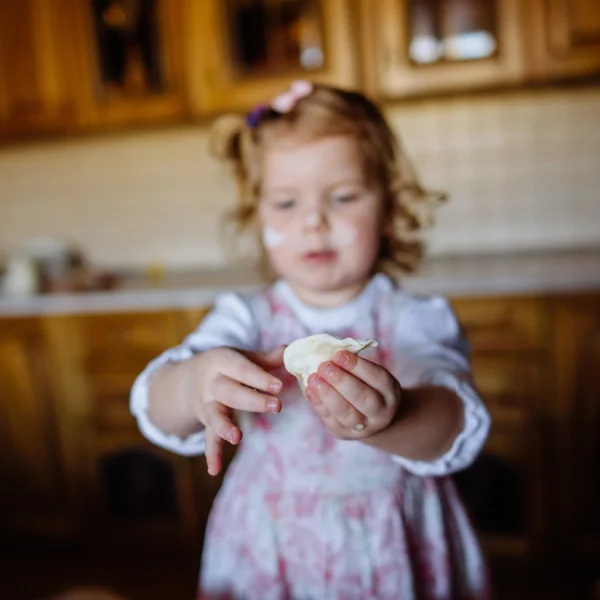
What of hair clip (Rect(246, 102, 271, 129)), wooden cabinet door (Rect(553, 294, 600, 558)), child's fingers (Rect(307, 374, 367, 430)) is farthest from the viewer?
wooden cabinet door (Rect(553, 294, 600, 558))

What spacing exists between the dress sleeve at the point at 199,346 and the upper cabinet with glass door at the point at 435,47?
1.11 metres

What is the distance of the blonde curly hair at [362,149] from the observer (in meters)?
0.51

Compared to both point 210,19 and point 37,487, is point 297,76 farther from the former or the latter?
point 37,487

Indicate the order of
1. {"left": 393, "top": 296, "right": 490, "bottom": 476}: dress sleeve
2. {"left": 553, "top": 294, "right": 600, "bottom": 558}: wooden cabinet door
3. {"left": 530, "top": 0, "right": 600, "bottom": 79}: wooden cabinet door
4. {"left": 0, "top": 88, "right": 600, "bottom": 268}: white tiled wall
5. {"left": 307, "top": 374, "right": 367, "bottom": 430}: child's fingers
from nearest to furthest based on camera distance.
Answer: {"left": 307, "top": 374, "right": 367, "bottom": 430}: child's fingers
{"left": 393, "top": 296, "right": 490, "bottom": 476}: dress sleeve
{"left": 553, "top": 294, "right": 600, "bottom": 558}: wooden cabinet door
{"left": 530, "top": 0, "right": 600, "bottom": 79}: wooden cabinet door
{"left": 0, "top": 88, "right": 600, "bottom": 268}: white tiled wall

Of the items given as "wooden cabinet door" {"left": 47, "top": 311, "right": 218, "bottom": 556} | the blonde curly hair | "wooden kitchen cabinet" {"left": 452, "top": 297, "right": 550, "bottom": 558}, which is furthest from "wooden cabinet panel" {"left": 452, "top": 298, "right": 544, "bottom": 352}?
the blonde curly hair

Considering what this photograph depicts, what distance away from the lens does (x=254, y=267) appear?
1388 mm

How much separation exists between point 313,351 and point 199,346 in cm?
18

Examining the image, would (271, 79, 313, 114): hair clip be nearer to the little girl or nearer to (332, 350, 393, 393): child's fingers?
the little girl

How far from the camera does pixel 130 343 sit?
1493 millimetres

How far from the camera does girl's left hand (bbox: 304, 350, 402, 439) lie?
0.33 metres

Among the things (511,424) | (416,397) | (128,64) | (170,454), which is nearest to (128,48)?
(128,64)

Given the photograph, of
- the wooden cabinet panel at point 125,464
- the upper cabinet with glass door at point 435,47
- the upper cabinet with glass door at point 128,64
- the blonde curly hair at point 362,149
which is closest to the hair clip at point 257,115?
the blonde curly hair at point 362,149

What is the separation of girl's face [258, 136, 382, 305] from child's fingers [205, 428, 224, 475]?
0.16m

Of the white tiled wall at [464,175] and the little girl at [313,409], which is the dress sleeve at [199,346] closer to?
the little girl at [313,409]
